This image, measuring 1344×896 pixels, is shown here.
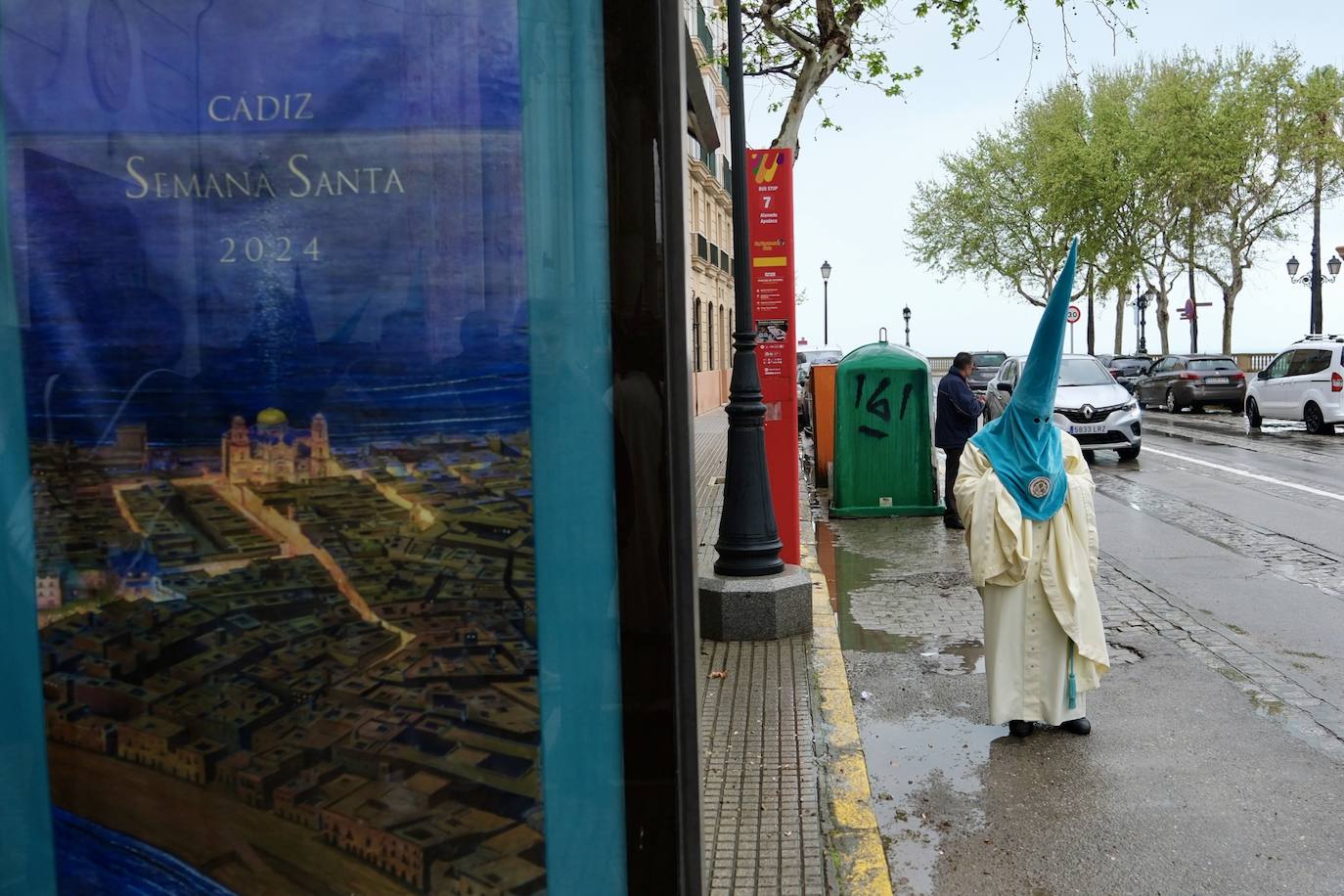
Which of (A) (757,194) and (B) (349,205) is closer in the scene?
(B) (349,205)

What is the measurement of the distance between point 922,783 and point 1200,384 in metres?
30.2

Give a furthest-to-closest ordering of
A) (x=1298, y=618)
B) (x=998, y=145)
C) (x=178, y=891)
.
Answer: (x=998, y=145), (x=1298, y=618), (x=178, y=891)

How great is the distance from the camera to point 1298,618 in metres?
7.56

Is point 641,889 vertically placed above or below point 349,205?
below

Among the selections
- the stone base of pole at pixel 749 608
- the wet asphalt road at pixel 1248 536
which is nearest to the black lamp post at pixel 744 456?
the stone base of pole at pixel 749 608

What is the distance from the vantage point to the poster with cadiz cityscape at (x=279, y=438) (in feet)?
7.88

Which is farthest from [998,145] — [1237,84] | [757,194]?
[757,194]

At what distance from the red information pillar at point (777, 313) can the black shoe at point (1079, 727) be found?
3082 mm

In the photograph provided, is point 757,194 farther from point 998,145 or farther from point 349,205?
point 998,145

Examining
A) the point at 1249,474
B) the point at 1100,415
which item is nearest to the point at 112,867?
the point at 1249,474

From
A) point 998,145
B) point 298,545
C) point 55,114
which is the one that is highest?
point 998,145

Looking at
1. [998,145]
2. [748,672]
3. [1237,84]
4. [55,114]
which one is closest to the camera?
[55,114]

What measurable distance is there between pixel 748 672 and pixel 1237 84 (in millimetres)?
45278

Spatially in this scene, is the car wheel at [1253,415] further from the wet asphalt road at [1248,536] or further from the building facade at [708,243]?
the building facade at [708,243]
